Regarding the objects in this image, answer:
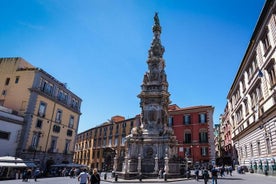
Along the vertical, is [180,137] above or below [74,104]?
below

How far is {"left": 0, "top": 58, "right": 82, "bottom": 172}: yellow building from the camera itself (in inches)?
1196

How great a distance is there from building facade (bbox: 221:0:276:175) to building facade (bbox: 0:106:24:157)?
31565 millimetres

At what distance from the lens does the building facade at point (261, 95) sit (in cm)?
2017

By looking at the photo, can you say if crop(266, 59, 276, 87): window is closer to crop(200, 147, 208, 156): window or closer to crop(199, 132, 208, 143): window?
crop(199, 132, 208, 143): window

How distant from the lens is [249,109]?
95.2ft

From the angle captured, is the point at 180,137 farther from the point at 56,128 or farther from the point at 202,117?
the point at 56,128

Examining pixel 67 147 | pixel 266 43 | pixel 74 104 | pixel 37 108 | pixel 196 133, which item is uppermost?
pixel 266 43

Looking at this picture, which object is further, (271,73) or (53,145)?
(53,145)

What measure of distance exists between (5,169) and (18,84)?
1419 centimetres

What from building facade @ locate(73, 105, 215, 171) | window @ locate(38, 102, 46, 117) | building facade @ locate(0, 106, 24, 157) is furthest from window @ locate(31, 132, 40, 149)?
building facade @ locate(73, 105, 215, 171)

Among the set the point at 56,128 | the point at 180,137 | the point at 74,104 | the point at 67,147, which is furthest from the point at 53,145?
the point at 180,137

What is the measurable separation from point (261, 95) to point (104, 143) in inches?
1624

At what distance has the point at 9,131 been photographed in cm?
2767

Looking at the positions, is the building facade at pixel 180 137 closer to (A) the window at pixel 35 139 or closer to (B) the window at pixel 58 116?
(A) the window at pixel 35 139
